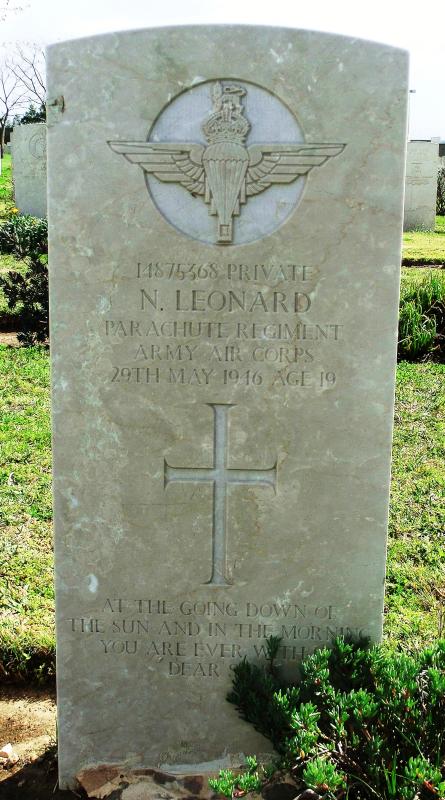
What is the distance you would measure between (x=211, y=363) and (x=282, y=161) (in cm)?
69

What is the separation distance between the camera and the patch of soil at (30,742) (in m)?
2.97

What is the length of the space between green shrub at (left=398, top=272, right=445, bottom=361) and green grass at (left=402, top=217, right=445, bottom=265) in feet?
13.7

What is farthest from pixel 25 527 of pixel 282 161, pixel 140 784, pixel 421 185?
pixel 421 185

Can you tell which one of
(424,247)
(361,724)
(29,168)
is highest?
(29,168)

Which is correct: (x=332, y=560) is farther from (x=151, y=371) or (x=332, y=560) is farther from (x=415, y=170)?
(x=415, y=170)

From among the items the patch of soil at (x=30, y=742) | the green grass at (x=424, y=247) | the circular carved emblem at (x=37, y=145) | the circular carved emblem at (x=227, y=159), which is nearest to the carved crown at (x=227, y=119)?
the circular carved emblem at (x=227, y=159)

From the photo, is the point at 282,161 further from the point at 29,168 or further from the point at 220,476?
the point at 29,168

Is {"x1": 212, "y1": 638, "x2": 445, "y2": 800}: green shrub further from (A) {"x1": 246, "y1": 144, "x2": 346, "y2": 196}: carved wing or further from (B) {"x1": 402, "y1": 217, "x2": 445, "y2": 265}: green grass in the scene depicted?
(B) {"x1": 402, "y1": 217, "x2": 445, "y2": 265}: green grass

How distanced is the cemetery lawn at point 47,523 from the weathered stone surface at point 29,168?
1018 cm

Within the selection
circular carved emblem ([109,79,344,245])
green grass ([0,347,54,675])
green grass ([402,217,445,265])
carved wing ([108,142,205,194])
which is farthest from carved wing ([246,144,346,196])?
green grass ([402,217,445,265])

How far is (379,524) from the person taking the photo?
2.83 metres

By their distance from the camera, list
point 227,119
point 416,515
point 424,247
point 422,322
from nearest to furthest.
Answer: point 227,119, point 416,515, point 422,322, point 424,247

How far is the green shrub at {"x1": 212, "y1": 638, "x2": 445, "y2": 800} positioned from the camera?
226cm

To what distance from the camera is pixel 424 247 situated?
14500 millimetres
